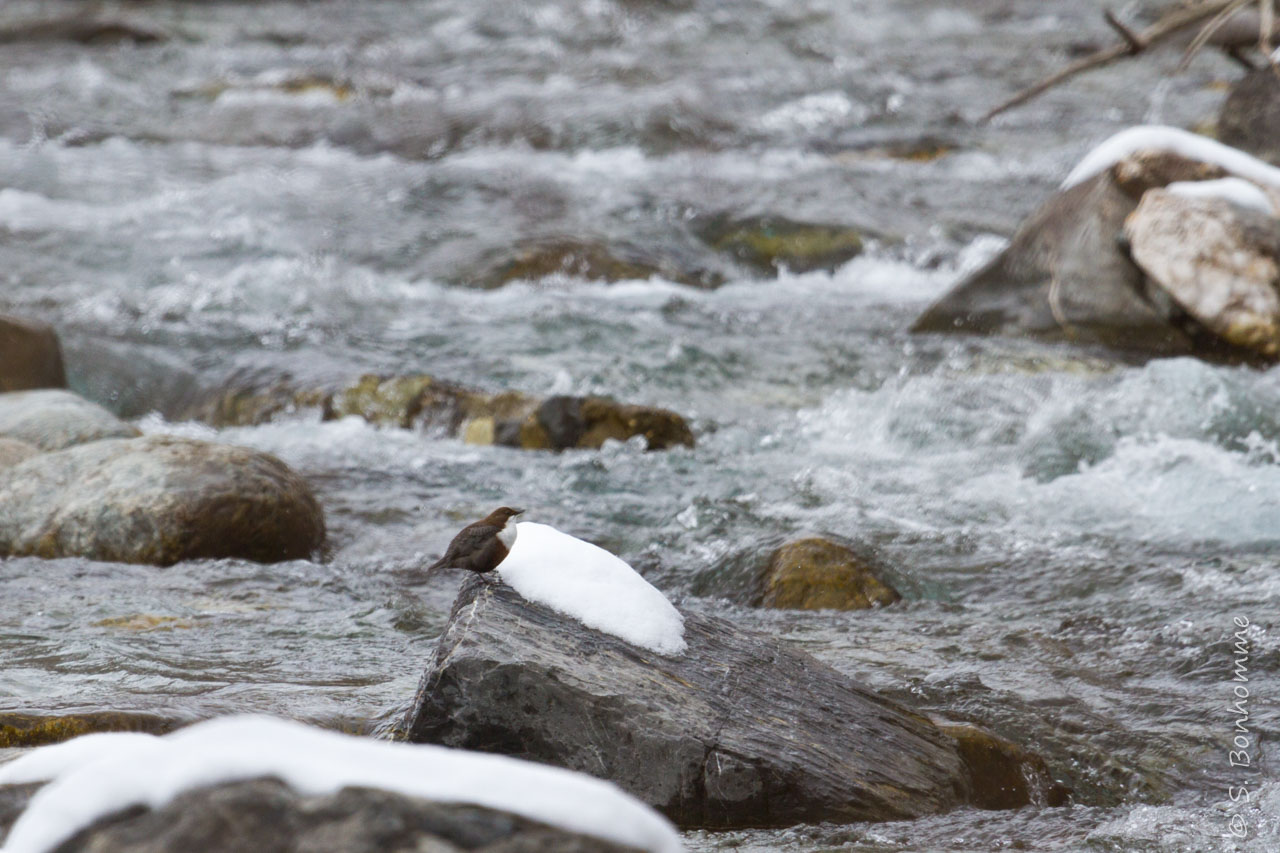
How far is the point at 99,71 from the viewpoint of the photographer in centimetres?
1514

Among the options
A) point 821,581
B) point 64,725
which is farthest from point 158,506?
point 821,581

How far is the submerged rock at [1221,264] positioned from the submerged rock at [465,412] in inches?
110

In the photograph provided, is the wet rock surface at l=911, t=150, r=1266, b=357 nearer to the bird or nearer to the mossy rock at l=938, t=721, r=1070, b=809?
A: the mossy rock at l=938, t=721, r=1070, b=809

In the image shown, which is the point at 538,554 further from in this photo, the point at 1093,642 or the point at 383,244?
the point at 383,244

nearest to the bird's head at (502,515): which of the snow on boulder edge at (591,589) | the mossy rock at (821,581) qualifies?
the snow on boulder edge at (591,589)

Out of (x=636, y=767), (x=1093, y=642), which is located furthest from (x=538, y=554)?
(x=1093, y=642)

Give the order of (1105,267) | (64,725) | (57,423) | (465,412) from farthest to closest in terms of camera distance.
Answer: (1105,267) < (465,412) < (57,423) < (64,725)

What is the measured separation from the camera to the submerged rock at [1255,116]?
27.1 ft

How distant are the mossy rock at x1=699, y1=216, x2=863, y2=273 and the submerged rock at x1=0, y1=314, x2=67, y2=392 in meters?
4.56

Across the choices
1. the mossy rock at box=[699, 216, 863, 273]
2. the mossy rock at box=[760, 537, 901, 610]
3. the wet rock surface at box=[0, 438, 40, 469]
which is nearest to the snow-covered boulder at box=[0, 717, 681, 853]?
the mossy rock at box=[760, 537, 901, 610]

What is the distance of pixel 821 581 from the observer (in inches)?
173

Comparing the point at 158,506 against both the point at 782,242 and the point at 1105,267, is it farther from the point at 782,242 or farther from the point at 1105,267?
the point at 782,242

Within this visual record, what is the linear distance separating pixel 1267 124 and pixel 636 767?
290 inches

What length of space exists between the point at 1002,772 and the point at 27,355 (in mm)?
5709
